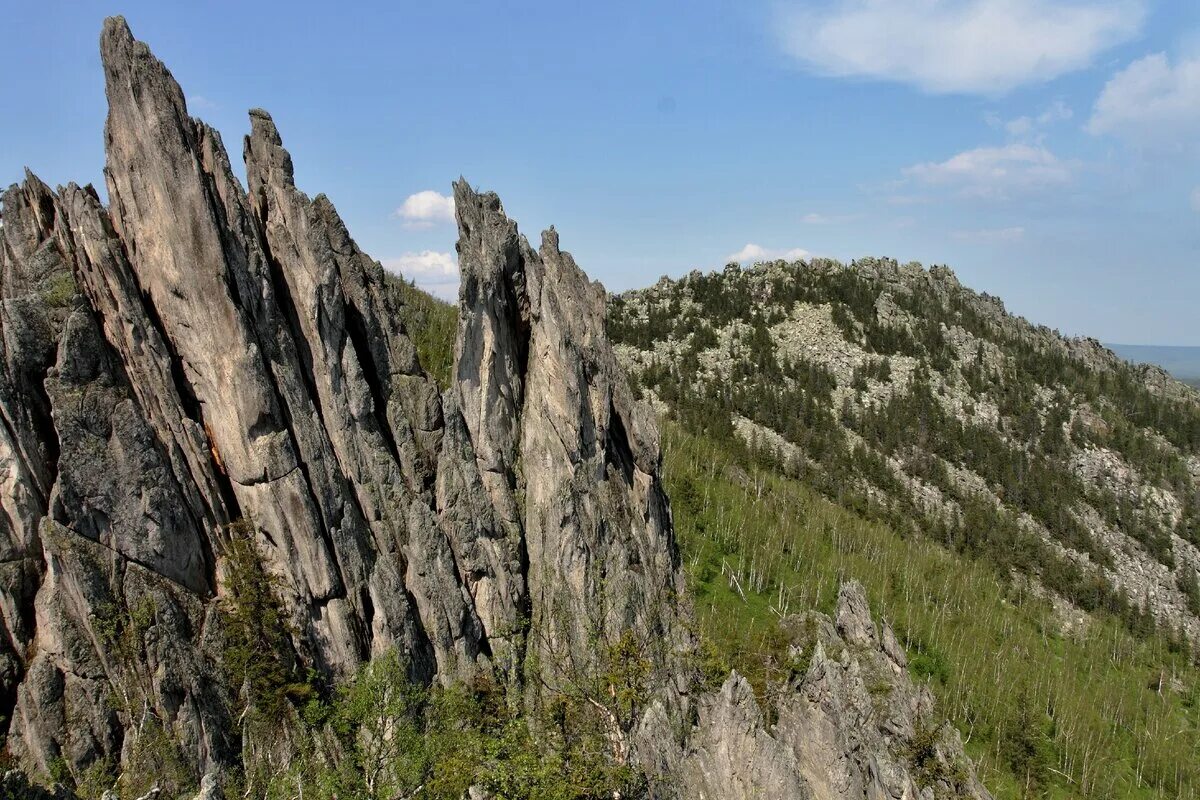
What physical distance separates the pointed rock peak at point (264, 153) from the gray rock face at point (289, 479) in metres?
0.14

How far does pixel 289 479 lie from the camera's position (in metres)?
35.9

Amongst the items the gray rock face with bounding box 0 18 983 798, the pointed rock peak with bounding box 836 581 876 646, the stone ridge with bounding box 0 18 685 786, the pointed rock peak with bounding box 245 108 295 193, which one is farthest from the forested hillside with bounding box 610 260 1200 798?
the pointed rock peak with bounding box 245 108 295 193

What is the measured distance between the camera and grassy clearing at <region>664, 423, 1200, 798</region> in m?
73.2

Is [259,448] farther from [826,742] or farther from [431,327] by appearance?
[431,327]

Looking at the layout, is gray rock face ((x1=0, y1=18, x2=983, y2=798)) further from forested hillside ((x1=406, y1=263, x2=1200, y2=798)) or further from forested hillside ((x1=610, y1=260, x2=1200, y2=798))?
forested hillside ((x1=406, y1=263, x2=1200, y2=798))

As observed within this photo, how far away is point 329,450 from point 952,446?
5369 inches

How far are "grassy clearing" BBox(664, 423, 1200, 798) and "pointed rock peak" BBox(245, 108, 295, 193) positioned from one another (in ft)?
159

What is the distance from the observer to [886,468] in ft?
427

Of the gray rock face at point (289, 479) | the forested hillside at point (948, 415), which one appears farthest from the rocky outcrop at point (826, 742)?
the forested hillside at point (948, 415)

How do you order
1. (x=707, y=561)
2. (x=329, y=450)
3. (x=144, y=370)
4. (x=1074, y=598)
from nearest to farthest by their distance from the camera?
(x=144, y=370) < (x=329, y=450) < (x=707, y=561) < (x=1074, y=598)

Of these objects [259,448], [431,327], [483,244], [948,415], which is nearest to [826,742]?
[259,448]

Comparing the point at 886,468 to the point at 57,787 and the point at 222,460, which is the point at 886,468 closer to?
the point at 222,460

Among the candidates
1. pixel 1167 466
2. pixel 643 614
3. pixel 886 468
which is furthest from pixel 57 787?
pixel 1167 466

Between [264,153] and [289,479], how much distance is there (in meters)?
20.9
